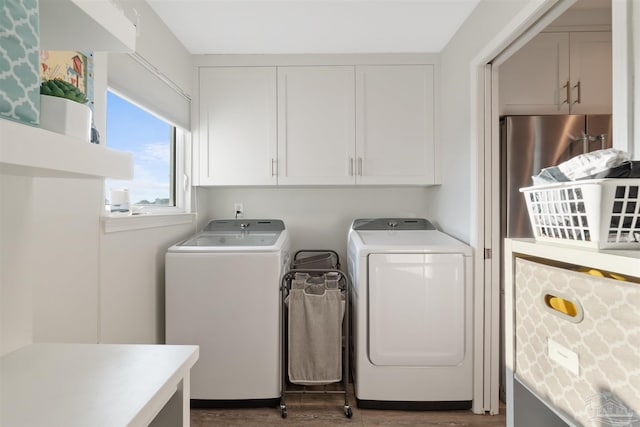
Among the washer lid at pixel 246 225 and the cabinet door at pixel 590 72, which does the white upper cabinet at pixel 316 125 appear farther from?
the cabinet door at pixel 590 72

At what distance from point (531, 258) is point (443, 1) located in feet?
5.75

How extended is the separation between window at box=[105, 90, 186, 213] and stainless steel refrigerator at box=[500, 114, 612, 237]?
7.22 feet

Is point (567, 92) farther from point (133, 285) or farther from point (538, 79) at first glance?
point (133, 285)

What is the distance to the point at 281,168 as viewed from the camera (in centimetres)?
266

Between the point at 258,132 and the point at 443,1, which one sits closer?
the point at 443,1

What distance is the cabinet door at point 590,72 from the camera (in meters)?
2.22

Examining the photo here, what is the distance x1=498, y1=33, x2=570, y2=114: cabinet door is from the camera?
7.32 ft

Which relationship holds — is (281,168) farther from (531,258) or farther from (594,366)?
(594,366)

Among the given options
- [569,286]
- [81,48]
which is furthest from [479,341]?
[81,48]

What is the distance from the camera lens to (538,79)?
225 centimetres

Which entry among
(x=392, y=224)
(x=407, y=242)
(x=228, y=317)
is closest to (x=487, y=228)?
(x=407, y=242)

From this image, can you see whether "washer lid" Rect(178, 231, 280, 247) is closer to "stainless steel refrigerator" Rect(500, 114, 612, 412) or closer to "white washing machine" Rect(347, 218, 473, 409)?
"white washing machine" Rect(347, 218, 473, 409)

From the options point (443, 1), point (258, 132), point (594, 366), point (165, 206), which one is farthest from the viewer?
point (258, 132)

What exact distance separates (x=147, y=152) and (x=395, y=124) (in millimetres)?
1763
